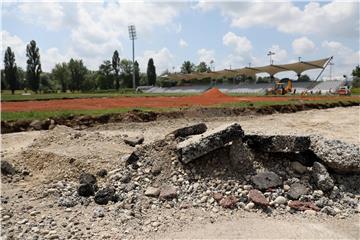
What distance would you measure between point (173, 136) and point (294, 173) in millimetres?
2533

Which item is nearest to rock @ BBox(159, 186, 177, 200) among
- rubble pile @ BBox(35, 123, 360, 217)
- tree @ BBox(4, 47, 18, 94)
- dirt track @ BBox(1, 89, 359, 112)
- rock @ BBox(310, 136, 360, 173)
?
rubble pile @ BBox(35, 123, 360, 217)

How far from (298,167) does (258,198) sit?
1267 millimetres

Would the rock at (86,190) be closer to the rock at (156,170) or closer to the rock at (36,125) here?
the rock at (156,170)

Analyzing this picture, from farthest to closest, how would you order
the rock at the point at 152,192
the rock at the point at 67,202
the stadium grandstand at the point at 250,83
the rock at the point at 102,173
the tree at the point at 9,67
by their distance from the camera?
the tree at the point at 9,67, the stadium grandstand at the point at 250,83, the rock at the point at 102,173, the rock at the point at 152,192, the rock at the point at 67,202

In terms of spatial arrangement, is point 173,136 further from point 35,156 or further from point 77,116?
point 77,116

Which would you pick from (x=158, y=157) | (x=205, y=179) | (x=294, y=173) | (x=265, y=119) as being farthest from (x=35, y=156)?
(x=265, y=119)

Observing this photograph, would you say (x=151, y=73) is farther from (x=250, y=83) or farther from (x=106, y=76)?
(x=250, y=83)

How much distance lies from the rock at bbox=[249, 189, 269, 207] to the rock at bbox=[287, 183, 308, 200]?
501 millimetres

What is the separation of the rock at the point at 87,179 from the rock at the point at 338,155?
13.4 ft

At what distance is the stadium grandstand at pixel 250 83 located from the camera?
54.5m

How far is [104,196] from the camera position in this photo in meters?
6.06

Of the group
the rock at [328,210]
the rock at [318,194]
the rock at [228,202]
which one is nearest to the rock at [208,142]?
the rock at [228,202]

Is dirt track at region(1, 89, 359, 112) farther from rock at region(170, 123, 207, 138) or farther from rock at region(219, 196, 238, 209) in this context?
rock at region(219, 196, 238, 209)

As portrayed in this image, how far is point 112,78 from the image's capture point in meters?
87.1
